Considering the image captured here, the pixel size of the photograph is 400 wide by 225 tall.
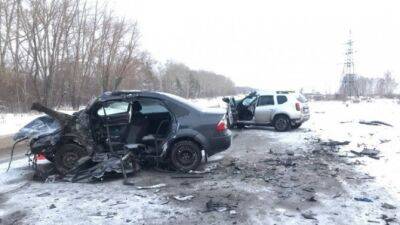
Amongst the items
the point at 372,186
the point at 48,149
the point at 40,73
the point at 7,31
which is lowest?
the point at 372,186

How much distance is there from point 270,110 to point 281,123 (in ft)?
2.43

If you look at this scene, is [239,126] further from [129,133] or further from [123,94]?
[123,94]

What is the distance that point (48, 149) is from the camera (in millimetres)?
9336

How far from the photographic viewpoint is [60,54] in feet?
114

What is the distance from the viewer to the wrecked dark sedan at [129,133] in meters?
9.39

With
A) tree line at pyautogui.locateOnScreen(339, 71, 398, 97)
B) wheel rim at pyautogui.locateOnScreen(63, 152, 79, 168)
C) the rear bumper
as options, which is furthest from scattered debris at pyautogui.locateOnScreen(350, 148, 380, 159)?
tree line at pyautogui.locateOnScreen(339, 71, 398, 97)

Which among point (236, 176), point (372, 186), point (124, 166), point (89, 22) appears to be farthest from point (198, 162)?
point (89, 22)

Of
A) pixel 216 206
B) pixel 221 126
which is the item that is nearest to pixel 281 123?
pixel 221 126

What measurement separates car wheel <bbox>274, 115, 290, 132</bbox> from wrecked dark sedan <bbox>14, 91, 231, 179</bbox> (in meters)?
9.77

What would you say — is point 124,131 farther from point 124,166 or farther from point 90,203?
point 90,203

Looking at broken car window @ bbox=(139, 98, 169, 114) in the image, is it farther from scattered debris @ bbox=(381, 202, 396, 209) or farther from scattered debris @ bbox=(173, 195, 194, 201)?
scattered debris @ bbox=(381, 202, 396, 209)

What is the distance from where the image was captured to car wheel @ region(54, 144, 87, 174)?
30.8 feet

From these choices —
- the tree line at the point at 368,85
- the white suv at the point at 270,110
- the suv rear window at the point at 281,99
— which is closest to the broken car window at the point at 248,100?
the white suv at the point at 270,110

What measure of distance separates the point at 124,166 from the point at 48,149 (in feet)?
5.64
